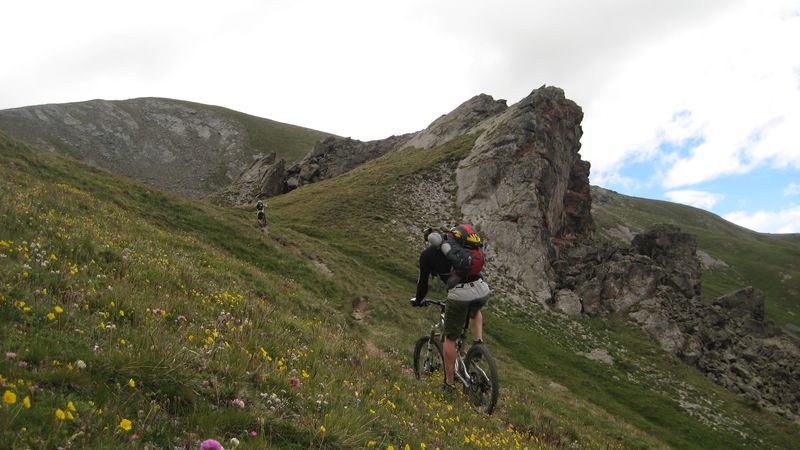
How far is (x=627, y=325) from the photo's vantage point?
130 ft

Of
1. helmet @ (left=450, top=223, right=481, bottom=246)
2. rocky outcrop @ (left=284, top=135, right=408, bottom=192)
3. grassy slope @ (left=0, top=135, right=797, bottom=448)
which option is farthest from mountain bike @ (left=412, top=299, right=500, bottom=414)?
rocky outcrop @ (left=284, top=135, right=408, bottom=192)

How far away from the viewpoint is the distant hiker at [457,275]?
32.5ft

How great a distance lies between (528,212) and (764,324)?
31201 millimetres

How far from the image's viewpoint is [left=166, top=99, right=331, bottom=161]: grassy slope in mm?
140125

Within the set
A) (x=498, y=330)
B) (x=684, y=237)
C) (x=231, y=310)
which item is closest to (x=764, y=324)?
(x=684, y=237)

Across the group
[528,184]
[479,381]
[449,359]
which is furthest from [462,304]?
[528,184]

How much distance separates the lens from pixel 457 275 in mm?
10109

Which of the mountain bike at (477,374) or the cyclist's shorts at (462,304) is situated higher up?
the cyclist's shorts at (462,304)

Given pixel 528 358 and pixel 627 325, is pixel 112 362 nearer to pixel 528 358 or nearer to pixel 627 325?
pixel 528 358

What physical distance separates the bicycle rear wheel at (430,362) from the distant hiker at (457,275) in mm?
1100

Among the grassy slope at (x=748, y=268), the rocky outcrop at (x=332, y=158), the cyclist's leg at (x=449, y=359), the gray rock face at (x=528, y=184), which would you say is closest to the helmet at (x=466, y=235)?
the cyclist's leg at (x=449, y=359)

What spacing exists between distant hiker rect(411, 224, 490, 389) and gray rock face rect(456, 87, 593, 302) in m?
33.3

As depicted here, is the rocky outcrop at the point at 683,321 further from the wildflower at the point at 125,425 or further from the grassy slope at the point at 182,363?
the wildflower at the point at 125,425

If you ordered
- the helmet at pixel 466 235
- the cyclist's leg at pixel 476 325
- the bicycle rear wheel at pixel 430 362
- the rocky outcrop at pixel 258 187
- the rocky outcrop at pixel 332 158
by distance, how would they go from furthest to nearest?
the rocky outcrop at pixel 332 158, the rocky outcrop at pixel 258 187, the bicycle rear wheel at pixel 430 362, the cyclist's leg at pixel 476 325, the helmet at pixel 466 235
